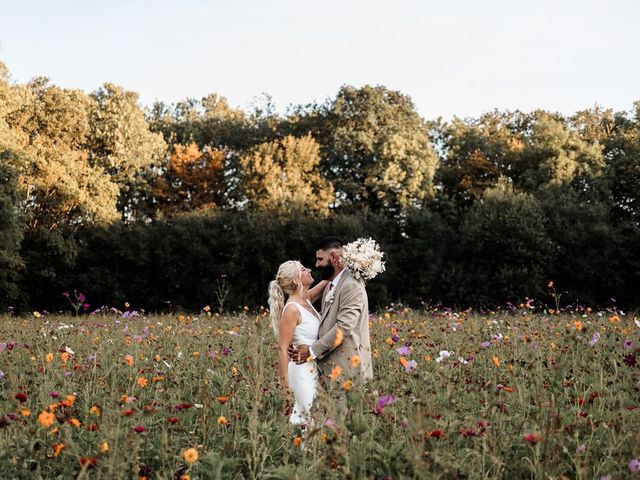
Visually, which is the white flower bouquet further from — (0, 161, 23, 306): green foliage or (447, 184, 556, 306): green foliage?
(0, 161, 23, 306): green foliage

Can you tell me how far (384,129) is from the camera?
3098cm

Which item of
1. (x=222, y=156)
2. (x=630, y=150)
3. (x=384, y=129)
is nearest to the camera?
(x=630, y=150)

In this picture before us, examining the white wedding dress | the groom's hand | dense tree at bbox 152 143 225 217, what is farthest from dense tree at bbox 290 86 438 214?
the groom's hand

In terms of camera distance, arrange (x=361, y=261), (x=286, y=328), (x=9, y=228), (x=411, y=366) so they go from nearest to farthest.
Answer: (x=411, y=366) < (x=361, y=261) < (x=286, y=328) < (x=9, y=228)

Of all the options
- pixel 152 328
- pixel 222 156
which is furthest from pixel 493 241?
pixel 222 156

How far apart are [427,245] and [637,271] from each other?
23.4 ft

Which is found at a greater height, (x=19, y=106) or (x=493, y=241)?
(x=19, y=106)

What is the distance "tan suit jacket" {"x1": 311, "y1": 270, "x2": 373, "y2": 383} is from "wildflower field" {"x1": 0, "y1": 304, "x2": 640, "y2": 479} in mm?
365

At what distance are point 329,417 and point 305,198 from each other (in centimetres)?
2481

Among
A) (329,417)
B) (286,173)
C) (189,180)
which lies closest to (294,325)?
(329,417)

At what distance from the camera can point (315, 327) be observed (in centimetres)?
543

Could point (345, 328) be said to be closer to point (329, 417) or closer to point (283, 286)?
point (283, 286)

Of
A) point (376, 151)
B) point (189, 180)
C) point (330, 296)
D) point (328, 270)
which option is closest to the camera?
point (330, 296)

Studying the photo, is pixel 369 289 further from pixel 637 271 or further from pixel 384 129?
pixel 384 129
